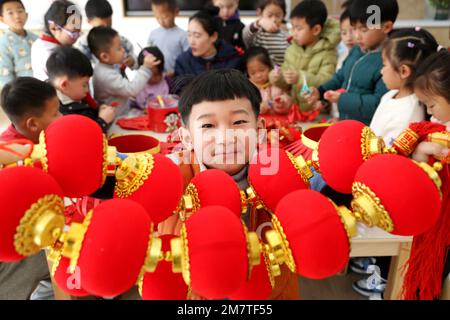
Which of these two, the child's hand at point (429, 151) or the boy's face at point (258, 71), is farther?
the boy's face at point (258, 71)

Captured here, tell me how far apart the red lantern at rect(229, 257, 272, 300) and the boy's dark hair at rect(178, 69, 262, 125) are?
0.25 m

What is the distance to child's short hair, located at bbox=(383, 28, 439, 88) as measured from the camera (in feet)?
3.42

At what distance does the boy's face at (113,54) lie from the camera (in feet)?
5.07

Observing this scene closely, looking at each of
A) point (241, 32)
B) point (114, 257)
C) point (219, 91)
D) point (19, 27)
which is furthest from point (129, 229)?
point (241, 32)

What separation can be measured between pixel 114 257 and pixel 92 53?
1464mm

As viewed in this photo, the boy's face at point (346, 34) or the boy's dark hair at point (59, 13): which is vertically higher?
the boy's dark hair at point (59, 13)

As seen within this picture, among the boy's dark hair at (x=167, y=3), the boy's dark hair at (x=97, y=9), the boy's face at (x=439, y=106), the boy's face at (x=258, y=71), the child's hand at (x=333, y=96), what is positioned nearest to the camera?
the boy's face at (x=439, y=106)

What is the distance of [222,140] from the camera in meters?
0.55

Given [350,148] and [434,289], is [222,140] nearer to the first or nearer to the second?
[350,148]

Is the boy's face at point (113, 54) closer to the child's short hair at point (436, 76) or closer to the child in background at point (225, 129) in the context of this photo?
the child in background at point (225, 129)

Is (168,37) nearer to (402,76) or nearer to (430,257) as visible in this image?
(402,76)

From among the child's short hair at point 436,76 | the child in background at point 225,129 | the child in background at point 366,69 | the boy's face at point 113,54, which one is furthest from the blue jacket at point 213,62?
the child in background at point 225,129

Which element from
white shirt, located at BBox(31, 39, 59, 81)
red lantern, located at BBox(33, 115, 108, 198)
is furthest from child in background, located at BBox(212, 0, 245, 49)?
red lantern, located at BBox(33, 115, 108, 198)

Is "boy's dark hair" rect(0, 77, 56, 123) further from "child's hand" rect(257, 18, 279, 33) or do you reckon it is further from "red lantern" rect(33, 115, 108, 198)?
"child's hand" rect(257, 18, 279, 33)
